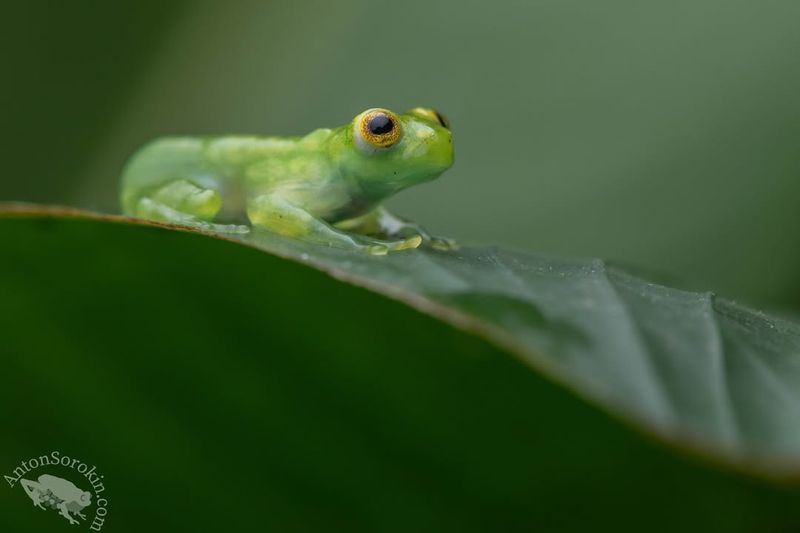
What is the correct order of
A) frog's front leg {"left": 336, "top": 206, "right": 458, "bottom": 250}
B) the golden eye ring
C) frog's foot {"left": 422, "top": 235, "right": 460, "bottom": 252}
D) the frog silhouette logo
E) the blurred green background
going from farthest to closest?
the blurred green background → frog's front leg {"left": 336, "top": 206, "right": 458, "bottom": 250} → the golden eye ring → frog's foot {"left": 422, "top": 235, "right": 460, "bottom": 252} → the frog silhouette logo

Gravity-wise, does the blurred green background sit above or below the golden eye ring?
above

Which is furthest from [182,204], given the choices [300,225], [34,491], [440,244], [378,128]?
[34,491]

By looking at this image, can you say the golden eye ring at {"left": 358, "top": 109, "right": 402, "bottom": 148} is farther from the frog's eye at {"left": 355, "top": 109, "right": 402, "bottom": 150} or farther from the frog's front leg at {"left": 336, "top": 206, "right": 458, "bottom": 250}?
the frog's front leg at {"left": 336, "top": 206, "right": 458, "bottom": 250}

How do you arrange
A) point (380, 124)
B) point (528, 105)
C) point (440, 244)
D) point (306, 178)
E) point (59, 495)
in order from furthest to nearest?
point (528, 105), point (306, 178), point (380, 124), point (440, 244), point (59, 495)

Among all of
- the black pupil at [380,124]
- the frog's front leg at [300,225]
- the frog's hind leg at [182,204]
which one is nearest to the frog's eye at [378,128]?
the black pupil at [380,124]

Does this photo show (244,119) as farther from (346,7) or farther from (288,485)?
(288,485)

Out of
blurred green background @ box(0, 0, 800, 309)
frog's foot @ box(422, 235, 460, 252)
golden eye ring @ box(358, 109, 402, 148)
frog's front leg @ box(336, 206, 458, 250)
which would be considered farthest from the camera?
blurred green background @ box(0, 0, 800, 309)

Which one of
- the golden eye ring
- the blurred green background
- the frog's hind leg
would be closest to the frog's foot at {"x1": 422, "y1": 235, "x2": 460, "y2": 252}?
the golden eye ring

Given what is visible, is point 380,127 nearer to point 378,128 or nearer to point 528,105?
point 378,128

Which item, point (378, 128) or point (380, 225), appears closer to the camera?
point (378, 128)
